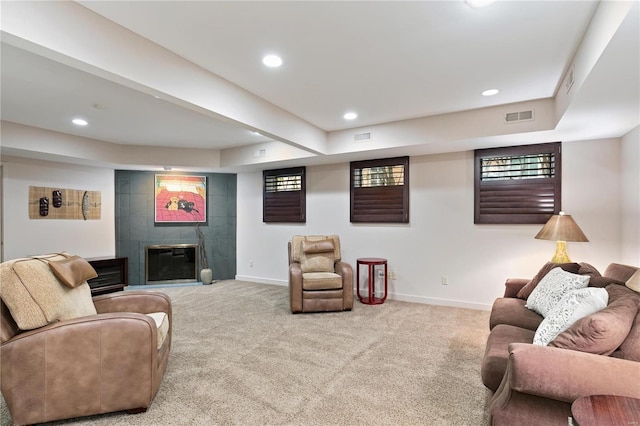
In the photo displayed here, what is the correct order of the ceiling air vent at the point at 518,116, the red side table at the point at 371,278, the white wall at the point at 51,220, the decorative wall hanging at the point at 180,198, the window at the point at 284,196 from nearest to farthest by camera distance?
1. the ceiling air vent at the point at 518,116
2. the red side table at the point at 371,278
3. the white wall at the point at 51,220
4. the window at the point at 284,196
5. the decorative wall hanging at the point at 180,198

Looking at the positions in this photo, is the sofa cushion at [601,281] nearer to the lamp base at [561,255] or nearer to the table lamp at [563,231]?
the table lamp at [563,231]

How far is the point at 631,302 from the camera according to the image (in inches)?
68.4

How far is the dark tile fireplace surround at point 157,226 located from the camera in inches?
248

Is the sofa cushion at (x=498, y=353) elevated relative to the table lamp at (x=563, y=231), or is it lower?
lower

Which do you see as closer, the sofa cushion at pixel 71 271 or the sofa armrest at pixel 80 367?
the sofa armrest at pixel 80 367

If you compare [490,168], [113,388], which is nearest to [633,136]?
[490,168]

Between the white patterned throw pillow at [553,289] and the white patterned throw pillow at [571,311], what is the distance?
0.50 metres

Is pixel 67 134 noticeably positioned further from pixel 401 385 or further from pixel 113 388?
pixel 401 385

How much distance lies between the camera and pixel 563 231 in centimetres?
344

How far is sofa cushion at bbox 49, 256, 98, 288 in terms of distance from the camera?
2223 mm

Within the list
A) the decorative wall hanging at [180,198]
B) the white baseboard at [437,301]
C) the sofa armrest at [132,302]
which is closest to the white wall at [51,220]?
the decorative wall hanging at [180,198]

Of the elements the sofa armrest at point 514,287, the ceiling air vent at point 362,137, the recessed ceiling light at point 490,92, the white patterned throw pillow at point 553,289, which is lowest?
the sofa armrest at point 514,287

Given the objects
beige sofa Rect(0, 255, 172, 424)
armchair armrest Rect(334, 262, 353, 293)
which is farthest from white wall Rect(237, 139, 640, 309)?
beige sofa Rect(0, 255, 172, 424)

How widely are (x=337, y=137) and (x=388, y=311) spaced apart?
2.59 m
